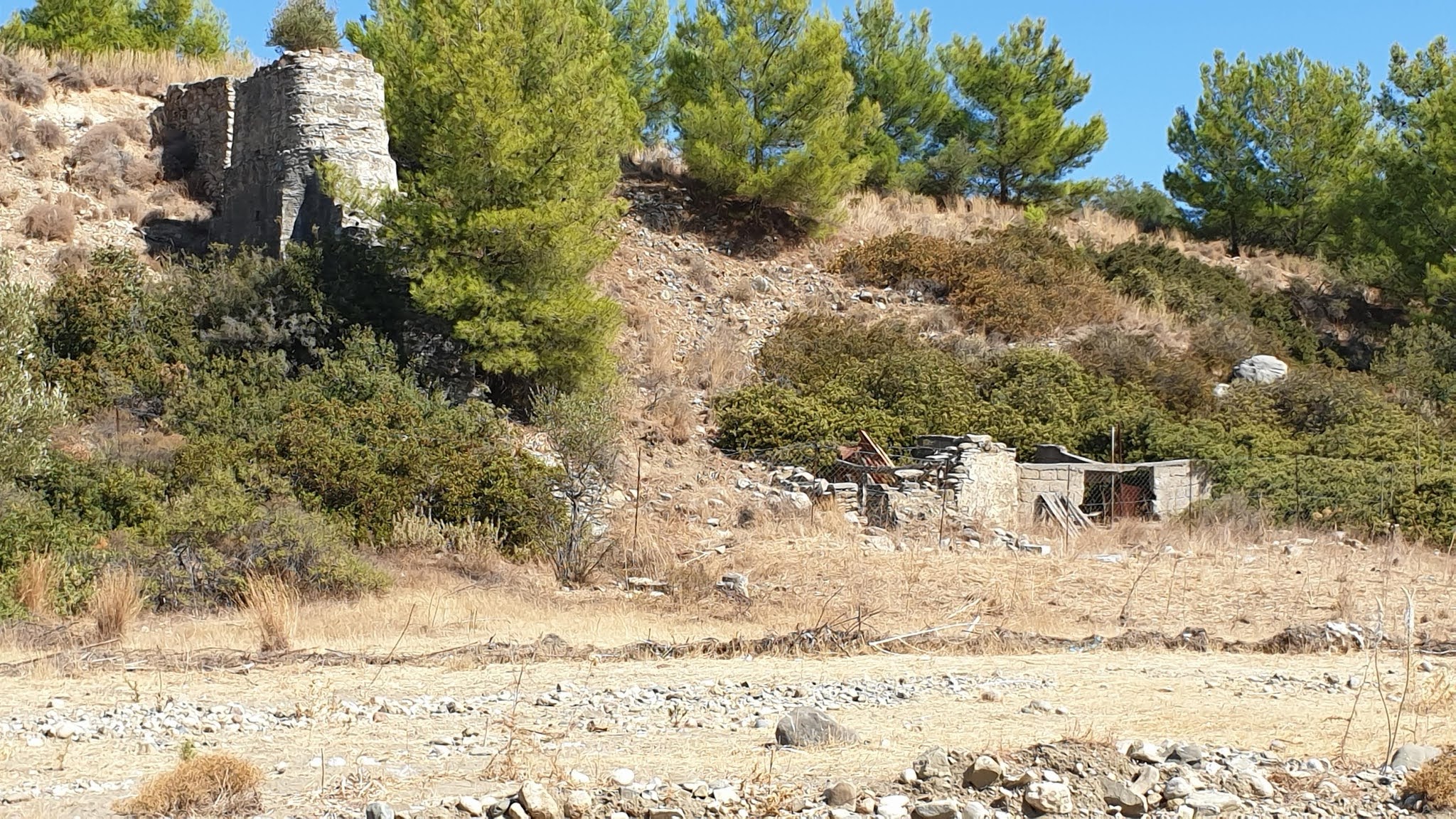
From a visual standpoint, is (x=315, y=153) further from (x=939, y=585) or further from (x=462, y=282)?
(x=939, y=585)

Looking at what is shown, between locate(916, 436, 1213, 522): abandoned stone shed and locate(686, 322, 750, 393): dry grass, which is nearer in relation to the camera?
locate(916, 436, 1213, 522): abandoned stone shed

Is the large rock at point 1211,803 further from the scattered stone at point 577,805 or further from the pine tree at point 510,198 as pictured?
the pine tree at point 510,198

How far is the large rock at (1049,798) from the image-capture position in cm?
641

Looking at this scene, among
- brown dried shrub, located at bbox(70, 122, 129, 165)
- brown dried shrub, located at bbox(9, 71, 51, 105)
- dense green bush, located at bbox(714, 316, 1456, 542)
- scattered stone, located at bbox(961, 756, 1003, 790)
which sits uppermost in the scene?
brown dried shrub, located at bbox(9, 71, 51, 105)

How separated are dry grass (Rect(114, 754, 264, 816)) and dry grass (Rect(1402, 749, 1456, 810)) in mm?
5545

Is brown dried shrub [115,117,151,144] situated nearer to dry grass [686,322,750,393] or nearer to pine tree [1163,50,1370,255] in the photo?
dry grass [686,322,750,393]

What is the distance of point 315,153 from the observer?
67.3 ft

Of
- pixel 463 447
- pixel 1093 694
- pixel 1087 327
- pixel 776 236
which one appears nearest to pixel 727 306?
pixel 776 236

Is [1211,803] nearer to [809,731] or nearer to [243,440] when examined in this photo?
[809,731]

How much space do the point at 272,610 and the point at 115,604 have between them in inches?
53.9

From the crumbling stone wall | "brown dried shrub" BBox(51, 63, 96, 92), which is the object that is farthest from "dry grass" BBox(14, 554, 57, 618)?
"brown dried shrub" BBox(51, 63, 96, 92)

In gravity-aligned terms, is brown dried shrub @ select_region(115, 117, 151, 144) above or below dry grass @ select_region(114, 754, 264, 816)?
above

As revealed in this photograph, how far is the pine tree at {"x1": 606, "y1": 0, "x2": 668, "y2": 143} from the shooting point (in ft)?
103

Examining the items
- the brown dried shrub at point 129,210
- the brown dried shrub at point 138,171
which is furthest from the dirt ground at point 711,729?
the brown dried shrub at point 138,171
